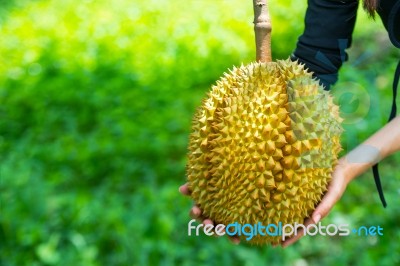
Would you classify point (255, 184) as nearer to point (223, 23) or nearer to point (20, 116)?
point (20, 116)

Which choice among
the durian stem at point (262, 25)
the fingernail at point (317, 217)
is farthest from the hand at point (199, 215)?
the durian stem at point (262, 25)

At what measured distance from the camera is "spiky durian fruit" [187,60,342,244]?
3.58 ft

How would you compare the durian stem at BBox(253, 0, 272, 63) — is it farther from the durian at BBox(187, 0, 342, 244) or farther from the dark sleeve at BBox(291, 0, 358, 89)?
the dark sleeve at BBox(291, 0, 358, 89)

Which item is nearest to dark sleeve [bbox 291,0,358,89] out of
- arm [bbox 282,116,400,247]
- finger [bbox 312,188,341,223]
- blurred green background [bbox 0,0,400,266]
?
arm [bbox 282,116,400,247]

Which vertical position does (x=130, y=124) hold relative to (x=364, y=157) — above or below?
below

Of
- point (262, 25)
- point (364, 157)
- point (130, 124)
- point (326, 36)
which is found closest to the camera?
point (262, 25)

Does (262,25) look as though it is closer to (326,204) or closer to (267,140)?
(267,140)

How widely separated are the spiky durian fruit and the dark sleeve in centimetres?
25

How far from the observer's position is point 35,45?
3.22 meters

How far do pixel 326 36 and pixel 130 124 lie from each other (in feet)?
4.46

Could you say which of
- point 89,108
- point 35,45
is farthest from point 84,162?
point 35,45

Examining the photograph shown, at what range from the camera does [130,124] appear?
2.57m

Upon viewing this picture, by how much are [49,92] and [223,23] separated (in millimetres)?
1009

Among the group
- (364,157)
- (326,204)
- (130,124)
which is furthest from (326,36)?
(130,124)
